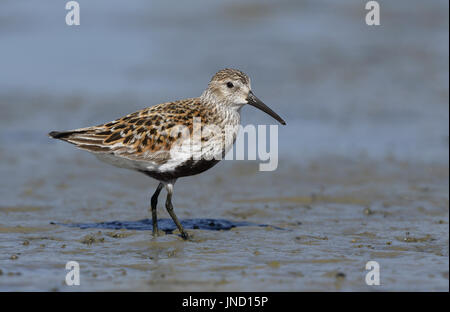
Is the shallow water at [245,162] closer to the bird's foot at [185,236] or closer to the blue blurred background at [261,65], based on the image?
the blue blurred background at [261,65]

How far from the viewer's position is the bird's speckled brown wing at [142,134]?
28.7 ft

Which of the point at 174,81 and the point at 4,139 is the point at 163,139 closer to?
the point at 4,139

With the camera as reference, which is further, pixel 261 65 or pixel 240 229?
pixel 261 65

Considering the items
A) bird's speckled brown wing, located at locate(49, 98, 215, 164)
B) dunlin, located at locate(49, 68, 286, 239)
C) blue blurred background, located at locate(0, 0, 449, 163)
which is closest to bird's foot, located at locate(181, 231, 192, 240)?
dunlin, located at locate(49, 68, 286, 239)

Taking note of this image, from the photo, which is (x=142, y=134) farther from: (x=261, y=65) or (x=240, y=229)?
(x=261, y=65)

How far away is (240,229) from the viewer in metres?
9.52

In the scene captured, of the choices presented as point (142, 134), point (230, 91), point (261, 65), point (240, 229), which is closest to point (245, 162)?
point (240, 229)

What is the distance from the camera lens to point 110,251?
8328mm

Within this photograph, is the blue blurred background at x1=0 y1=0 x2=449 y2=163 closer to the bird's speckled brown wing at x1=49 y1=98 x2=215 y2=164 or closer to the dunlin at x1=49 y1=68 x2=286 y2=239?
the dunlin at x1=49 y1=68 x2=286 y2=239

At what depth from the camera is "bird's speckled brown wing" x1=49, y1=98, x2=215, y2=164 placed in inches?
344

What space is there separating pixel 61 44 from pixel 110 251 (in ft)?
40.7

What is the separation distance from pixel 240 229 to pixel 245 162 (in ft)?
12.2

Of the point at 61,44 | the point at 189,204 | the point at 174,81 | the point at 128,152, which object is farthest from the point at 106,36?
the point at 128,152

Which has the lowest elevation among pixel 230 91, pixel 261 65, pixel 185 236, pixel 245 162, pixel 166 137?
pixel 185 236
